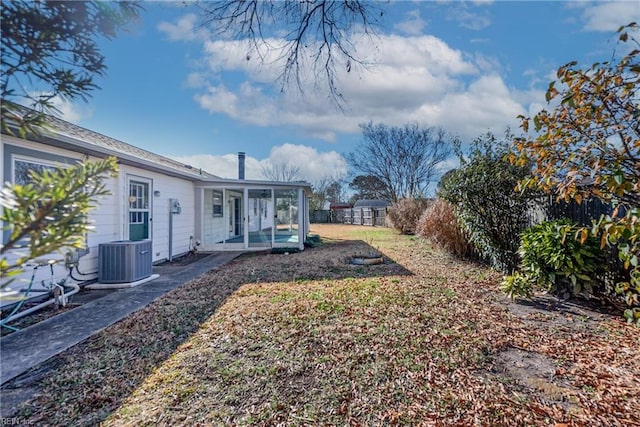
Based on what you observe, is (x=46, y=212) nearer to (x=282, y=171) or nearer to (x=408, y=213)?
(x=408, y=213)

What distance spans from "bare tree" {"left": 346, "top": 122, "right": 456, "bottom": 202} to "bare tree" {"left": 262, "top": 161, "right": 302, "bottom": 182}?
9.04 metres

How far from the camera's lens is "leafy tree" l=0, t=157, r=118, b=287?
80 cm

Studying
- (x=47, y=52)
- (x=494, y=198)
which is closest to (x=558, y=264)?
(x=494, y=198)

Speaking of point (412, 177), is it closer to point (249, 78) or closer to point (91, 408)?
point (249, 78)

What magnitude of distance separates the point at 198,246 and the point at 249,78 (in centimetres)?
811

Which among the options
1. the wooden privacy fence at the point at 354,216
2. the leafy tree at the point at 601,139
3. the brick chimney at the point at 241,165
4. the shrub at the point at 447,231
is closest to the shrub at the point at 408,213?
the wooden privacy fence at the point at 354,216

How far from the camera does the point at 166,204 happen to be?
864 cm

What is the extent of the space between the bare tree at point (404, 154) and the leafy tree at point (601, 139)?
2234 cm

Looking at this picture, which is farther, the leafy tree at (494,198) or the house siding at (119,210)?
the leafy tree at (494,198)

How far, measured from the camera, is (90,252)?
230 inches

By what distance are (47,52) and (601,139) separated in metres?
4.04

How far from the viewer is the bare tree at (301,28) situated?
10.1 ft

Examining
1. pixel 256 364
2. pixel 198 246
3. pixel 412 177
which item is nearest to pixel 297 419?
pixel 256 364

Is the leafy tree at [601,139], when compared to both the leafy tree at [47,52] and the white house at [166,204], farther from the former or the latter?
the white house at [166,204]
